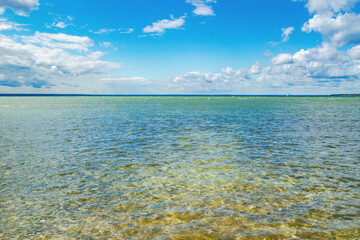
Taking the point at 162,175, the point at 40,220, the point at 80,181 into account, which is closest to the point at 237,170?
the point at 162,175

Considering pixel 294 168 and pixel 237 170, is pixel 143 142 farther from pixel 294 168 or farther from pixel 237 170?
pixel 294 168

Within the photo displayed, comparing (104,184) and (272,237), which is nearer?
(272,237)

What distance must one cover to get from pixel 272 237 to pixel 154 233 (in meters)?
4.09

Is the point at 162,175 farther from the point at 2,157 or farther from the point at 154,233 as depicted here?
the point at 2,157

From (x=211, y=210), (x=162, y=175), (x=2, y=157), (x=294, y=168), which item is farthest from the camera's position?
(x=2, y=157)

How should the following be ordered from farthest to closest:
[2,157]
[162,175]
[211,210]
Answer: [2,157] → [162,175] → [211,210]

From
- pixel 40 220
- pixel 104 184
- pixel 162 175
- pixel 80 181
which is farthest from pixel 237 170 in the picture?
pixel 40 220

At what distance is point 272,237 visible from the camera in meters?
7.84

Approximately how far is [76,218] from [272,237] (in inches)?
294

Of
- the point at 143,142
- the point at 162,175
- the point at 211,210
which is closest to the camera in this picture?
the point at 211,210

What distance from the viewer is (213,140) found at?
2506cm

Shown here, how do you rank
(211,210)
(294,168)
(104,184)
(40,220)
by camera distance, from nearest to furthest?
(40,220) → (211,210) → (104,184) → (294,168)

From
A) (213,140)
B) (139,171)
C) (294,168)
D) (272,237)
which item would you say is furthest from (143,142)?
(272,237)

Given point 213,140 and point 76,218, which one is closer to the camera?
point 76,218
